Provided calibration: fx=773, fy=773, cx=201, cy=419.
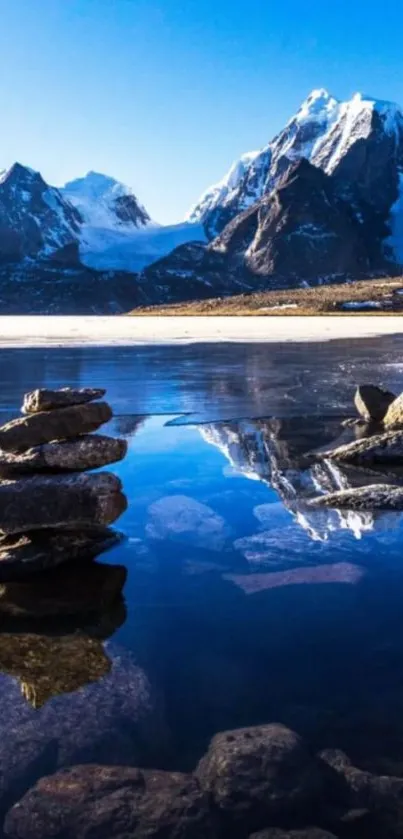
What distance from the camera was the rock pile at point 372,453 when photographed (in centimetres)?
1229

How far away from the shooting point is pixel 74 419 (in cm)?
1120

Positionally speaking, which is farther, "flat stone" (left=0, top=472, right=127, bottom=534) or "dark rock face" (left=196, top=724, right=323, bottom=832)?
"flat stone" (left=0, top=472, right=127, bottom=534)

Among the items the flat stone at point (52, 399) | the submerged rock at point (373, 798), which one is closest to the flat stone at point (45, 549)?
the flat stone at point (52, 399)

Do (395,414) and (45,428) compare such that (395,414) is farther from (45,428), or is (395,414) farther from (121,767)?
(121,767)

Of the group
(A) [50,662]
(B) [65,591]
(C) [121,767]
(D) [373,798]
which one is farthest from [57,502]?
(D) [373,798]

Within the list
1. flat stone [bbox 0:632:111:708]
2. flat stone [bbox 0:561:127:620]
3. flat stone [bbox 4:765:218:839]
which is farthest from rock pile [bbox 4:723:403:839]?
flat stone [bbox 0:561:127:620]

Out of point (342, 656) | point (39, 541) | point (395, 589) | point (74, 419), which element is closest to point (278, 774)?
point (342, 656)

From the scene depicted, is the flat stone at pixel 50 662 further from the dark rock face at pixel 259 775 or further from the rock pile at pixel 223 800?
the dark rock face at pixel 259 775

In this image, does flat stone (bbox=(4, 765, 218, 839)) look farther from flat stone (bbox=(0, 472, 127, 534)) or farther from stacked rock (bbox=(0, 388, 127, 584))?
flat stone (bbox=(0, 472, 127, 534))

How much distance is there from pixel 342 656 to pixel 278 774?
189cm

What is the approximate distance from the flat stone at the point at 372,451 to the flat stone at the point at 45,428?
642cm

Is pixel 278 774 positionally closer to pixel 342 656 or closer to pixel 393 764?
pixel 393 764

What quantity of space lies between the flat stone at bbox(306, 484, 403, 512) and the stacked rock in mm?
3401

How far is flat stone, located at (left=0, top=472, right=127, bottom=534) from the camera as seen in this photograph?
32.6 feet
